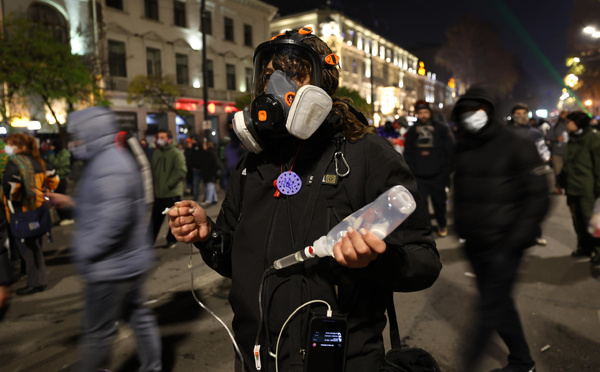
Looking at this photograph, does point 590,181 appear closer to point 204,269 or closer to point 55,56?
point 204,269

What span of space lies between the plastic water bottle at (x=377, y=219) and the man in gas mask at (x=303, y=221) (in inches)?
3.4

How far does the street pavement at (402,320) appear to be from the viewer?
3.54m

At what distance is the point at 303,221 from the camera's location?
4.67 ft

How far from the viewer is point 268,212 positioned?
151 cm

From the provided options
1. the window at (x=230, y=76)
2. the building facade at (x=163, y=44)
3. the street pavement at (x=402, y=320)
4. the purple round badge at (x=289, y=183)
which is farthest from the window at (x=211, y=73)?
the purple round badge at (x=289, y=183)

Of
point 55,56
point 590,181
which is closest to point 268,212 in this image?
point 590,181

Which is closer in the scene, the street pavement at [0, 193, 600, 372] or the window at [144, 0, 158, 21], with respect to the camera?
the street pavement at [0, 193, 600, 372]

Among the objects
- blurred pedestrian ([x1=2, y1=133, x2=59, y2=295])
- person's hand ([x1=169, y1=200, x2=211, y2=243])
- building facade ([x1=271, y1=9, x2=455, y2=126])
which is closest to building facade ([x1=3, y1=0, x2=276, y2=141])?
building facade ([x1=271, y1=9, x2=455, y2=126])

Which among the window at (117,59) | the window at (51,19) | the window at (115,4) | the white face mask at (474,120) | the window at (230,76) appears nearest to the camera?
the white face mask at (474,120)

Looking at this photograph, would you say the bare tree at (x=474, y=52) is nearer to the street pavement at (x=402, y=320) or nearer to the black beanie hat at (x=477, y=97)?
the street pavement at (x=402, y=320)

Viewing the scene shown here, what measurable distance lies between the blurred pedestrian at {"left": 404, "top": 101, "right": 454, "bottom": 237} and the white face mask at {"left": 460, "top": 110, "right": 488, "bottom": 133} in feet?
12.0

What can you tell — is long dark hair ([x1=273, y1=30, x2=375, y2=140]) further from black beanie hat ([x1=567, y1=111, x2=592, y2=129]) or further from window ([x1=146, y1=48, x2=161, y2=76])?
window ([x1=146, y1=48, x2=161, y2=76])

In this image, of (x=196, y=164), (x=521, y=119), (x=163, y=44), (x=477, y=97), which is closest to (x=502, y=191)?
(x=477, y=97)

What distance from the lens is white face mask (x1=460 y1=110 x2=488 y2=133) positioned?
3102mm
